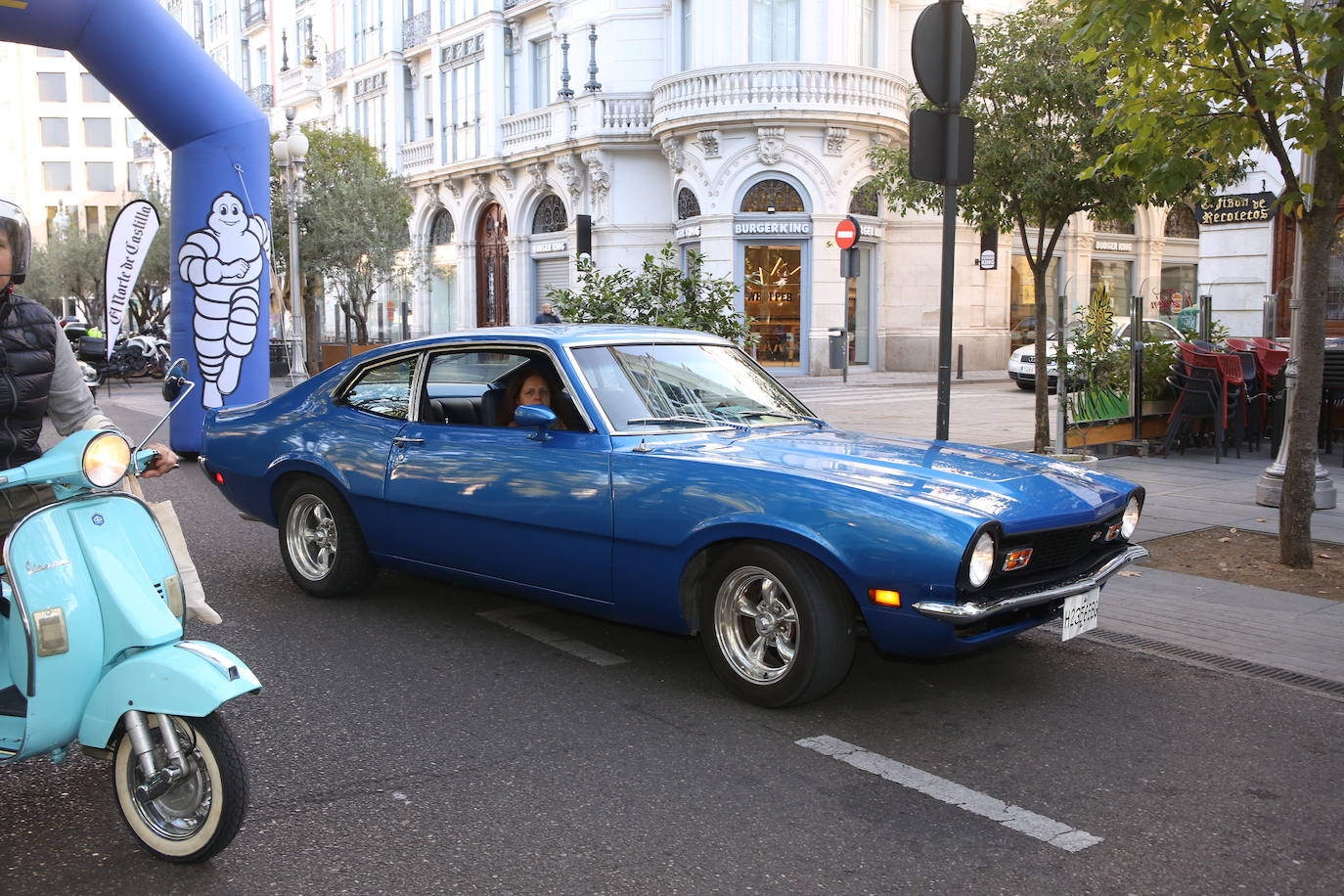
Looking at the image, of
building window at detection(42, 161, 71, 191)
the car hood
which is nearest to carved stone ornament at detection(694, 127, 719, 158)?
the car hood

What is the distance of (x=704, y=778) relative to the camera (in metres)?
3.87

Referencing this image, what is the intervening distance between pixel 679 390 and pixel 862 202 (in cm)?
2360

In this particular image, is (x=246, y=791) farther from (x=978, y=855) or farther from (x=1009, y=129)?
(x=1009, y=129)

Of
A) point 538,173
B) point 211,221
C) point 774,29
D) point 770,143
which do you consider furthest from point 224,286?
point 538,173

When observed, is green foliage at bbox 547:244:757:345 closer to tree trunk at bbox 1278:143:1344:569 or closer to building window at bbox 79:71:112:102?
tree trunk at bbox 1278:143:1344:569

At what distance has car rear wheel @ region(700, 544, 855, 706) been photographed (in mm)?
4266

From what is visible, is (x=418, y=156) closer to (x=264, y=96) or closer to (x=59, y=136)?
(x=264, y=96)

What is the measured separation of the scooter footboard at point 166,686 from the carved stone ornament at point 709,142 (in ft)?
82.5

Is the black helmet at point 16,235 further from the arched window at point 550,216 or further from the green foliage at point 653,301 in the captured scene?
the arched window at point 550,216

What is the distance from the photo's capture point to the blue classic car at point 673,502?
13.8 ft

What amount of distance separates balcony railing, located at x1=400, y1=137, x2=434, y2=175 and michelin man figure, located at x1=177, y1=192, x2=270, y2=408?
25.8 metres

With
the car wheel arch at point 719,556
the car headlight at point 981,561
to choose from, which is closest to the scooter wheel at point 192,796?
the car wheel arch at point 719,556

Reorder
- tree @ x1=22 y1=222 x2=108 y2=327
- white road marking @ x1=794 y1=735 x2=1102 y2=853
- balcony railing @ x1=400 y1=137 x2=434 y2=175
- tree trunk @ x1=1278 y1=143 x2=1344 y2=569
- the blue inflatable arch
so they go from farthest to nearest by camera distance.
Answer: tree @ x1=22 y1=222 x2=108 y2=327 < balcony railing @ x1=400 y1=137 x2=434 y2=175 < the blue inflatable arch < tree trunk @ x1=1278 y1=143 x2=1344 y2=569 < white road marking @ x1=794 y1=735 x2=1102 y2=853

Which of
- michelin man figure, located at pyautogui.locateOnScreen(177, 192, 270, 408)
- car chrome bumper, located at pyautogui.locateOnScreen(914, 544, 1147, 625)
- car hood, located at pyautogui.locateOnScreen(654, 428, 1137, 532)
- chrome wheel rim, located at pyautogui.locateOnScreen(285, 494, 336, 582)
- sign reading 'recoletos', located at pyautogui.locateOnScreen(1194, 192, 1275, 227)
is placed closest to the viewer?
car chrome bumper, located at pyautogui.locateOnScreen(914, 544, 1147, 625)
